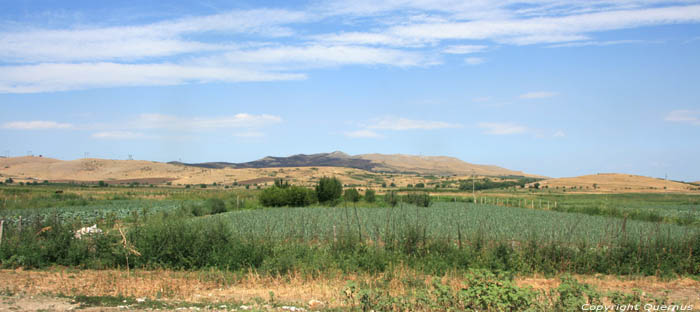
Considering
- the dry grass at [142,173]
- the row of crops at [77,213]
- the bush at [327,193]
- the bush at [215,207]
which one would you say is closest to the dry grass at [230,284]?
the row of crops at [77,213]

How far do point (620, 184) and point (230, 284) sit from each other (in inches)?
4316

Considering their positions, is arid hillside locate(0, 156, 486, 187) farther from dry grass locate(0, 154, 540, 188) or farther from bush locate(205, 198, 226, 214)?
bush locate(205, 198, 226, 214)

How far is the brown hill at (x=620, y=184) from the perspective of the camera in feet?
299

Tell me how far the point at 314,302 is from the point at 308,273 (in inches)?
92.4

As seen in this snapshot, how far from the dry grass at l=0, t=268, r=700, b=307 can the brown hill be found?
85.5m

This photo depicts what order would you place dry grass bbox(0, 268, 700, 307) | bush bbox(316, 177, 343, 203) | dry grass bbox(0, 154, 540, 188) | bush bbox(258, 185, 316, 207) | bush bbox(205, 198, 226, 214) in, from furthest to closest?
dry grass bbox(0, 154, 540, 188) → bush bbox(316, 177, 343, 203) → bush bbox(258, 185, 316, 207) → bush bbox(205, 198, 226, 214) → dry grass bbox(0, 268, 700, 307)

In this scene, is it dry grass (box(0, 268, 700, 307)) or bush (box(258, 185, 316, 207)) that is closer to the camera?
dry grass (box(0, 268, 700, 307))

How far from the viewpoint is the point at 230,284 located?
40.6 feet

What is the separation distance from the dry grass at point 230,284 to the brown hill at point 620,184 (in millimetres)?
85514

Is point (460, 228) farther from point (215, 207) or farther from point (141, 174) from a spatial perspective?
point (141, 174)

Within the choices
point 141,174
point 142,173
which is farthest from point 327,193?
point 142,173

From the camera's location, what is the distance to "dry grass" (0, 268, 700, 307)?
11.1 meters

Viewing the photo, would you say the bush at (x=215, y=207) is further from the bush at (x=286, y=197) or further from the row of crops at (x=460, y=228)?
the row of crops at (x=460, y=228)

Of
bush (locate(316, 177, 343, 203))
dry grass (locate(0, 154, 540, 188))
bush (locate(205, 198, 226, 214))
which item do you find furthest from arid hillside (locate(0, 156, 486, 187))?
bush (locate(205, 198, 226, 214))
